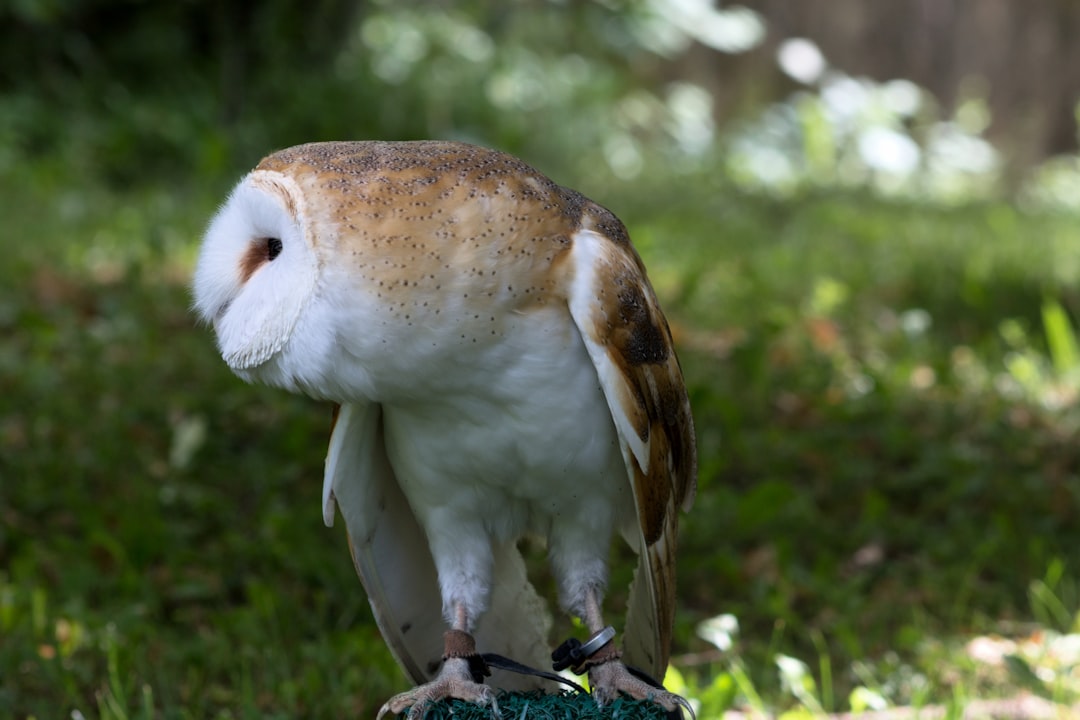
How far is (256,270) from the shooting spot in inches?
76.2

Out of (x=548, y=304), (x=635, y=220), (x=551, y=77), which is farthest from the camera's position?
(x=551, y=77)

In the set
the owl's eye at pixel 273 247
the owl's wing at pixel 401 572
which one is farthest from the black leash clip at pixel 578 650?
the owl's eye at pixel 273 247

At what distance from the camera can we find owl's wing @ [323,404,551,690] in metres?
2.31

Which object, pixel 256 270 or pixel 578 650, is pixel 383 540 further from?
pixel 256 270

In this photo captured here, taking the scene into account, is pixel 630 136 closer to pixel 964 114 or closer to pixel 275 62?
pixel 964 114

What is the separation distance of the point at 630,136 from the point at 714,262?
399 centimetres

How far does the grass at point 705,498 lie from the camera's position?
3.05m

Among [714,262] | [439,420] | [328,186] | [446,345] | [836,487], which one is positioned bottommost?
[836,487]

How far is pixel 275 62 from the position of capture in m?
7.15

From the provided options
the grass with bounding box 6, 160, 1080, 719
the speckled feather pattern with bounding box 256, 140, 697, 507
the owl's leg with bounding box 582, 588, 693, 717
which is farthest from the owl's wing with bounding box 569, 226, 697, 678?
the grass with bounding box 6, 160, 1080, 719

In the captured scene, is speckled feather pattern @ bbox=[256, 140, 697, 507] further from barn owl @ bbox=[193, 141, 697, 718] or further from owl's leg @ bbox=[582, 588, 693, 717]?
owl's leg @ bbox=[582, 588, 693, 717]

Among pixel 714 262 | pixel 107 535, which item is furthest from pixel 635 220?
pixel 107 535

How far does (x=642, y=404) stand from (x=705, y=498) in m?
1.98

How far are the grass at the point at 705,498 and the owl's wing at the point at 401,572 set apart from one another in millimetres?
476
